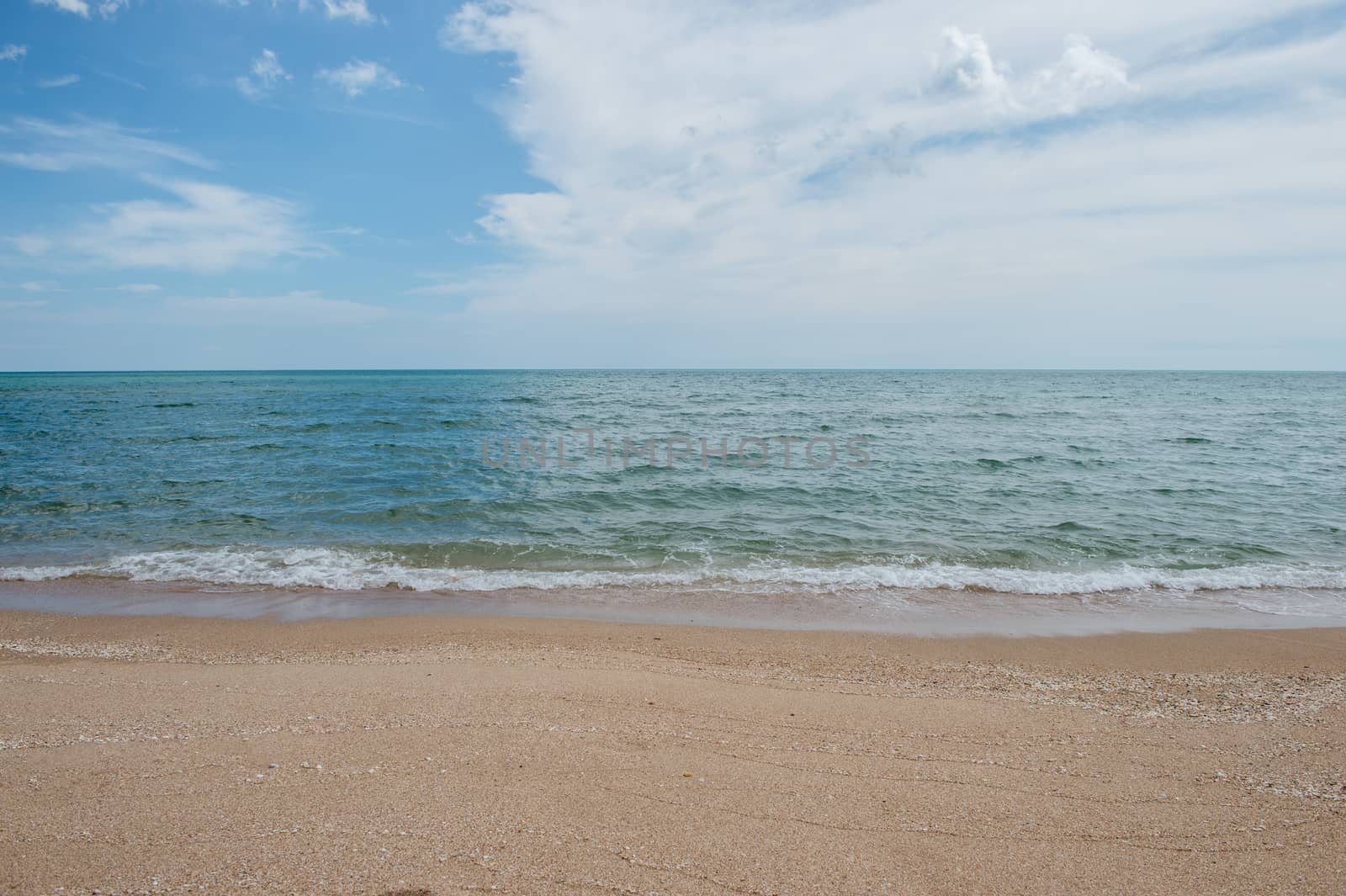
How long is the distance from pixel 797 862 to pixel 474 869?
166cm

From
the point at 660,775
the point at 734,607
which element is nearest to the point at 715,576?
the point at 734,607

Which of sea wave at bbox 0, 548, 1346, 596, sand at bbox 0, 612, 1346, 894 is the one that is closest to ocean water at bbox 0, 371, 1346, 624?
sea wave at bbox 0, 548, 1346, 596

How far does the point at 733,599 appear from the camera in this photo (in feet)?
28.9

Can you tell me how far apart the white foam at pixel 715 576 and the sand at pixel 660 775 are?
2713mm

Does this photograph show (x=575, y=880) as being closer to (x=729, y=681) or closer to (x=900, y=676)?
(x=729, y=681)

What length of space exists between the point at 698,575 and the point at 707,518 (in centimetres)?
344

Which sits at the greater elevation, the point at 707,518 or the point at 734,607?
the point at 707,518

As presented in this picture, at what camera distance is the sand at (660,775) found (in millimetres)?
3193

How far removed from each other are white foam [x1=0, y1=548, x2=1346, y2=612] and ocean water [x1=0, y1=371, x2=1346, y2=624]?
0.05m

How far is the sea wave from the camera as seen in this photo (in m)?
9.31

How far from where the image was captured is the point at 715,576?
9.71 meters

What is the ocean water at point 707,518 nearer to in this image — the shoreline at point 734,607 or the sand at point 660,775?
the shoreline at point 734,607

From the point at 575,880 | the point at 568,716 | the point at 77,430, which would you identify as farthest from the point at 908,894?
the point at 77,430

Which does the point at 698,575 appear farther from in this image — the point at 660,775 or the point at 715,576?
the point at 660,775
